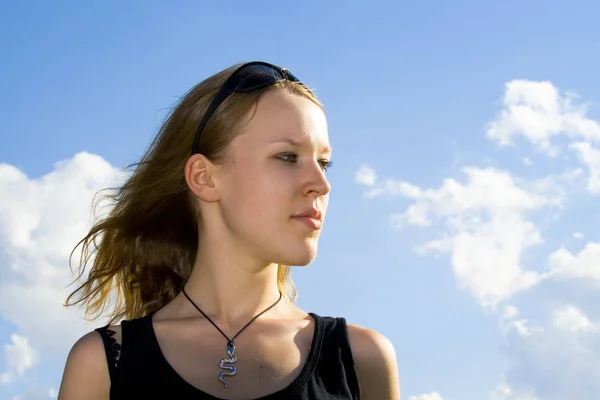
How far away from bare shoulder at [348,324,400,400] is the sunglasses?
1478 millimetres

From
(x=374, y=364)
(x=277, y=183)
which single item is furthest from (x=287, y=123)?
(x=374, y=364)

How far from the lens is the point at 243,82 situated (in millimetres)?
5016

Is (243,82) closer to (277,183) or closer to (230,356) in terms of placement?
(277,183)

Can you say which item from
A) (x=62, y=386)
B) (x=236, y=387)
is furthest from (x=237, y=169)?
(x=62, y=386)

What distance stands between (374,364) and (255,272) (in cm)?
Result: 87

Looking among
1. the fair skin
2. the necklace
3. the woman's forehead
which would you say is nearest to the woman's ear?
the fair skin

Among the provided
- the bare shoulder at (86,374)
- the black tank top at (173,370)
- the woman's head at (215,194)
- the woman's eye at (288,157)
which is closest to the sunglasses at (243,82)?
the woman's head at (215,194)

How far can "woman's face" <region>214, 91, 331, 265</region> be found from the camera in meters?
4.53

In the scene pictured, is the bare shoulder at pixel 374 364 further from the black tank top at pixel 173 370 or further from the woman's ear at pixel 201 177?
the woman's ear at pixel 201 177

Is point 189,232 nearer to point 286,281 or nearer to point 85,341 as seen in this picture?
point 286,281

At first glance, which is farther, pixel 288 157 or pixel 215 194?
pixel 215 194

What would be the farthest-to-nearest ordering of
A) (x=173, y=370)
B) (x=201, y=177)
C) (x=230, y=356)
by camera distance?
(x=201, y=177), (x=230, y=356), (x=173, y=370)

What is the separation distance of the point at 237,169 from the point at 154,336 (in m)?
1.04

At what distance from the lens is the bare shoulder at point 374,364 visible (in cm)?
481
